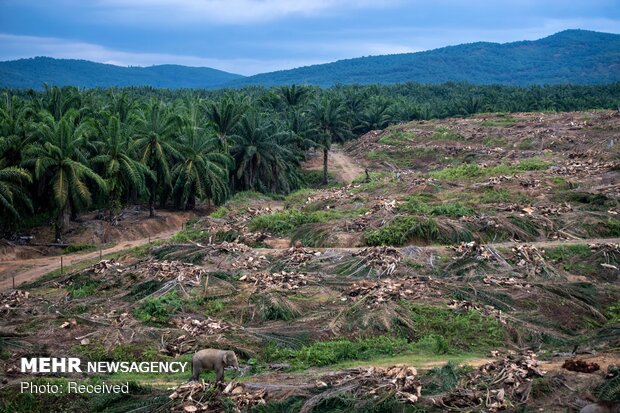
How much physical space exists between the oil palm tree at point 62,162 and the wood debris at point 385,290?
1450 cm

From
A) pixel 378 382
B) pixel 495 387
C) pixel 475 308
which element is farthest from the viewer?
pixel 475 308

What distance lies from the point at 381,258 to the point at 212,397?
29.9 feet

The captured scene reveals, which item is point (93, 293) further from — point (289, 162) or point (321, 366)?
point (289, 162)

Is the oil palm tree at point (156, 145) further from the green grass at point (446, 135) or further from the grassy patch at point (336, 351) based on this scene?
the green grass at point (446, 135)

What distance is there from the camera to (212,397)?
9.66 meters

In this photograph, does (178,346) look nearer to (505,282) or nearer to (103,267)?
(103,267)

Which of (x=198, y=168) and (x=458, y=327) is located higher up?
(x=198, y=168)

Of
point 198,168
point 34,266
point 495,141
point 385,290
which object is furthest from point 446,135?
point 385,290

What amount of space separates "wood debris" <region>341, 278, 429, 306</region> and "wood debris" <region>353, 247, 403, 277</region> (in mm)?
769

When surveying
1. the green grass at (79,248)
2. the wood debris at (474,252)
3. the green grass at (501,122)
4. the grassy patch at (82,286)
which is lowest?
the green grass at (79,248)

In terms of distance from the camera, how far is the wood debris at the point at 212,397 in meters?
9.43

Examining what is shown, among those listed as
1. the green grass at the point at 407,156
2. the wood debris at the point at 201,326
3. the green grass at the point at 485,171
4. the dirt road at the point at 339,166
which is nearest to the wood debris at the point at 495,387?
the wood debris at the point at 201,326

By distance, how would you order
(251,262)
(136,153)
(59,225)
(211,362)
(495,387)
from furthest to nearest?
(136,153) < (59,225) < (251,262) < (211,362) < (495,387)

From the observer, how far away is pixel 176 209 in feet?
110
